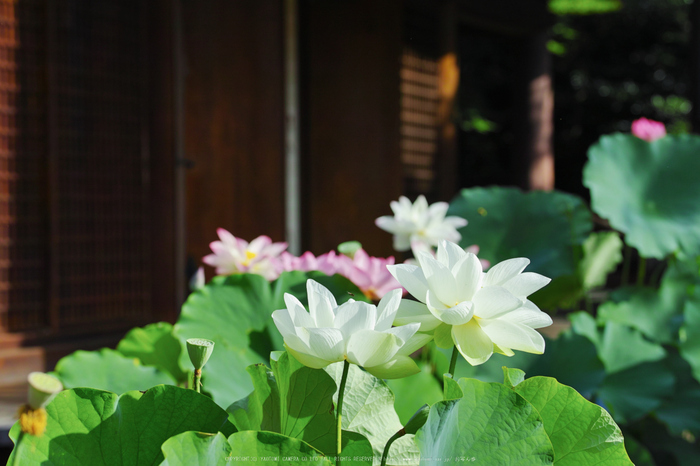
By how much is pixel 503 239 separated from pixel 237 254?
24.0 inches

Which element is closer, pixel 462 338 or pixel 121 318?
pixel 462 338

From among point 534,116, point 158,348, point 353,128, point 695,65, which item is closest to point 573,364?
point 158,348

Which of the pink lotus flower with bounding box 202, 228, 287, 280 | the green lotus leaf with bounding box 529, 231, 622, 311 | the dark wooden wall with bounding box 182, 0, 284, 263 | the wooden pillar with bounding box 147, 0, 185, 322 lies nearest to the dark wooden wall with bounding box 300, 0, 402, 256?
the dark wooden wall with bounding box 182, 0, 284, 263

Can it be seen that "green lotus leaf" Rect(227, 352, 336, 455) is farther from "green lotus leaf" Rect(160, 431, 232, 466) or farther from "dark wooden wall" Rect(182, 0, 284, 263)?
"dark wooden wall" Rect(182, 0, 284, 263)

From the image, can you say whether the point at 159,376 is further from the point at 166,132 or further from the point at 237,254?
the point at 166,132

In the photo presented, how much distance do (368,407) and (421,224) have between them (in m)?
0.43

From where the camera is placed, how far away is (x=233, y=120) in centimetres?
264

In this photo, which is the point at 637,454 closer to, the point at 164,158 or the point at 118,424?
the point at 118,424

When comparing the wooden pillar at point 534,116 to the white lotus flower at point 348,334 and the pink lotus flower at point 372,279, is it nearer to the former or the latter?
the pink lotus flower at point 372,279

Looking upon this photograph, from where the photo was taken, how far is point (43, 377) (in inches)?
10.0

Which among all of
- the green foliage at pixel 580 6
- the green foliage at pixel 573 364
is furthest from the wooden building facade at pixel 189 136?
the green foliage at pixel 573 364

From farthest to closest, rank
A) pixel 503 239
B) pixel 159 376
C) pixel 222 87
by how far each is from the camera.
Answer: pixel 222 87 → pixel 503 239 → pixel 159 376

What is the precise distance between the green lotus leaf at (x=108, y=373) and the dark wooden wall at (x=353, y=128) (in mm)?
2402

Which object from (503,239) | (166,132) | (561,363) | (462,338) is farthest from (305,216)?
(462,338)
